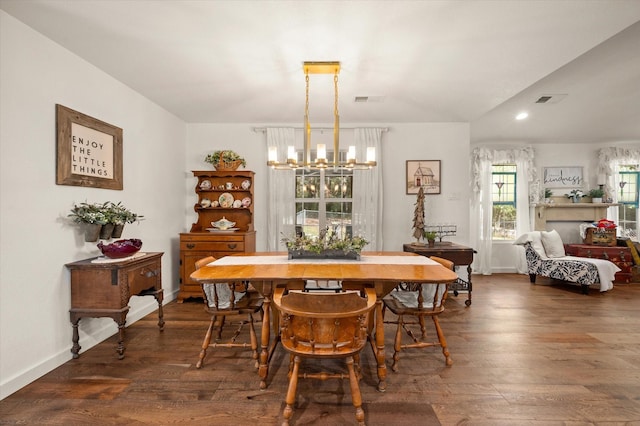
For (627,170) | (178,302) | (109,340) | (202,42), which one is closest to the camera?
(202,42)

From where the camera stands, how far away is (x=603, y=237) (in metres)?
5.54

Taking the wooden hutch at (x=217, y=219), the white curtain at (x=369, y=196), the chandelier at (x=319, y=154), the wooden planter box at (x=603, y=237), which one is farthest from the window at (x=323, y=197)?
the wooden planter box at (x=603, y=237)

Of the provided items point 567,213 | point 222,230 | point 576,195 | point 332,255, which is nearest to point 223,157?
point 222,230

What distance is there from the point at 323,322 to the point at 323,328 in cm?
4

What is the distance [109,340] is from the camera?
3066 millimetres

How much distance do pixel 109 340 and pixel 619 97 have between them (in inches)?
286

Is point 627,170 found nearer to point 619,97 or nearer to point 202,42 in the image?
point 619,97

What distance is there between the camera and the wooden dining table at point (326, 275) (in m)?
2.23

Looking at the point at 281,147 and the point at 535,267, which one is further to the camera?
the point at 535,267

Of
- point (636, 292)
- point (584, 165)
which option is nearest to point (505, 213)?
point (584, 165)

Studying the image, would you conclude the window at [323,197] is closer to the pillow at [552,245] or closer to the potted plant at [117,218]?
the potted plant at [117,218]

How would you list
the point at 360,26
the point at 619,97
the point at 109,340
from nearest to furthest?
the point at 360,26 < the point at 109,340 < the point at 619,97

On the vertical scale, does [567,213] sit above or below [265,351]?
above

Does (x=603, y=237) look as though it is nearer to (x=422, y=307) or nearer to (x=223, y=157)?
(x=422, y=307)
